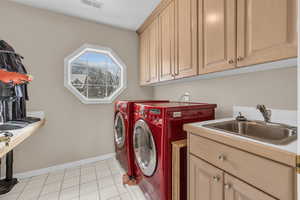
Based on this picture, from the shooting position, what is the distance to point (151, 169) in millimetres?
1268

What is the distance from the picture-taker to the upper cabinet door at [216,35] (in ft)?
3.35

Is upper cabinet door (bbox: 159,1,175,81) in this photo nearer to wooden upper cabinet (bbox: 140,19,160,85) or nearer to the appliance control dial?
wooden upper cabinet (bbox: 140,19,160,85)

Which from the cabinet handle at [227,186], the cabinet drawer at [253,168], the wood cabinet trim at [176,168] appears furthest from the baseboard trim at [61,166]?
the cabinet handle at [227,186]

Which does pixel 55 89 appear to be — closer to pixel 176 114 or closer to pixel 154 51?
pixel 154 51

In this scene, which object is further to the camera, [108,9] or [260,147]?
[108,9]

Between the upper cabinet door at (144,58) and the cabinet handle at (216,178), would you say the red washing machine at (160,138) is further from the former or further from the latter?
the upper cabinet door at (144,58)

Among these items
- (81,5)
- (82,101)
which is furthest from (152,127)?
(81,5)

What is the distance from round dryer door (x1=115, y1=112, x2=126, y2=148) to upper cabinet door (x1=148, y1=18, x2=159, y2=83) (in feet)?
2.66

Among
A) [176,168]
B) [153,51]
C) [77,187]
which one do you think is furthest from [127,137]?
[153,51]

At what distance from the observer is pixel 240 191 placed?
69cm

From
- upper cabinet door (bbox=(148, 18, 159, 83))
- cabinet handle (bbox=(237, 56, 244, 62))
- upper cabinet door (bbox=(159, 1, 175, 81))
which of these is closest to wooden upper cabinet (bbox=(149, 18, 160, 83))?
upper cabinet door (bbox=(148, 18, 159, 83))

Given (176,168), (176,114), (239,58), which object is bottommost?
(176,168)

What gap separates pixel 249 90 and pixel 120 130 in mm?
1715

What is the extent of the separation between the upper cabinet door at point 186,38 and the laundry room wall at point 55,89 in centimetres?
142
